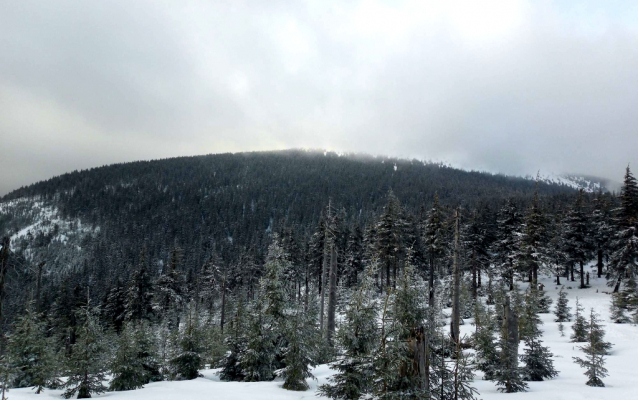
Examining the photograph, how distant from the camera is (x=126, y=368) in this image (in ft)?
54.3

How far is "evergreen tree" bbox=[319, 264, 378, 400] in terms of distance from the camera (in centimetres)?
973

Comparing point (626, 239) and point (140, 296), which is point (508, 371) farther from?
point (140, 296)

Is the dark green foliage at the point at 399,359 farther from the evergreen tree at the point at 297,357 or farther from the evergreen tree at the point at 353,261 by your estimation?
the evergreen tree at the point at 353,261

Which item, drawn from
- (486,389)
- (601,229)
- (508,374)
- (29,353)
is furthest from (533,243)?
(29,353)

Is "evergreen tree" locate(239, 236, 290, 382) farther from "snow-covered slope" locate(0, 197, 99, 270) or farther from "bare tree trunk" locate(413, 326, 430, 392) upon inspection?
"snow-covered slope" locate(0, 197, 99, 270)

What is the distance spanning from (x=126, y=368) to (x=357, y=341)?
12805 millimetres

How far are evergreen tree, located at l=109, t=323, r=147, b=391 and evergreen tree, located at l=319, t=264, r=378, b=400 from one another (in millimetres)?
11333

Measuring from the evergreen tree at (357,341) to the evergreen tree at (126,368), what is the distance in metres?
11.3

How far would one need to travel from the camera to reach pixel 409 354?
26.7ft

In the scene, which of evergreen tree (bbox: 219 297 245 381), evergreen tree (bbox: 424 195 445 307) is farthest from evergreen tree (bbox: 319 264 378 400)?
evergreen tree (bbox: 424 195 445 307)

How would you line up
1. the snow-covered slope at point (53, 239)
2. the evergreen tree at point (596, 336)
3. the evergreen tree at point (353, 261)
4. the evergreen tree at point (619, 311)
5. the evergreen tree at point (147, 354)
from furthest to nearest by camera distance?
1. the snow-covered slope at point (53, 239)
2. the evergreen tree at point (353, 261)
3. the evergreen tree at point (619, 311)
4. the evergreen tree at point (147, 354)
5. the evergreen tree at point (596, 336)

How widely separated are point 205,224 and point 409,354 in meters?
171

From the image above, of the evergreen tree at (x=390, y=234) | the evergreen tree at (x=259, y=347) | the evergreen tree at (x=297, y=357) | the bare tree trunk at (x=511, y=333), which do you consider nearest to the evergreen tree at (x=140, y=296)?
the evergreen tree at (x=390, y=234)

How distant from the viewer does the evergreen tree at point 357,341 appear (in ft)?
31.9
